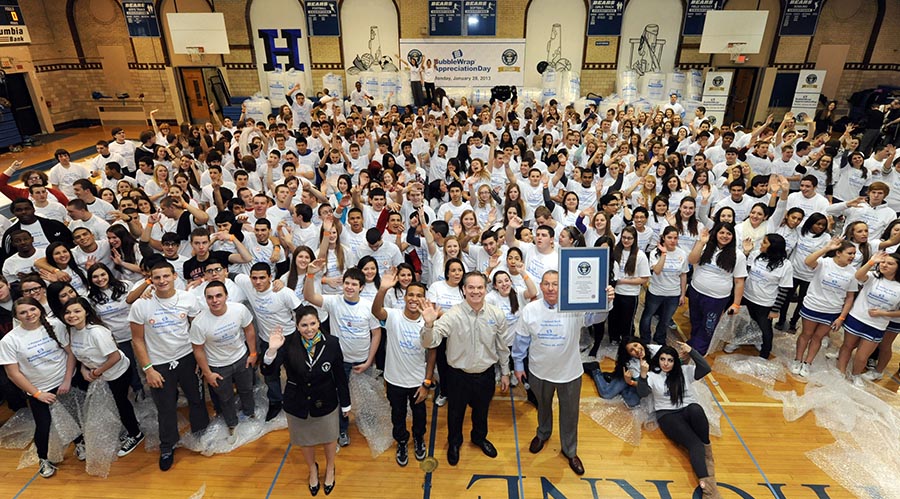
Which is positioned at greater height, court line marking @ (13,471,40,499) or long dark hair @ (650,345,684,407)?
long dark hair @ (650,345,684,407)

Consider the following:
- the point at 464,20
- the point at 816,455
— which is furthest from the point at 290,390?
the point at 464,20

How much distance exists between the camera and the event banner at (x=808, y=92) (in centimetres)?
1474

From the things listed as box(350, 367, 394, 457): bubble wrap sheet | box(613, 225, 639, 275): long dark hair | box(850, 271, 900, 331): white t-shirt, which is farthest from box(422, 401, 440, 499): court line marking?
box(850, 271, 900, 331): white t-shirt

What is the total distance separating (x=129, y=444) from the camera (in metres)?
4.47

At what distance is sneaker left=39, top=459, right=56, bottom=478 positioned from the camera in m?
4.21

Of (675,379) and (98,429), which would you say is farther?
(675,379)

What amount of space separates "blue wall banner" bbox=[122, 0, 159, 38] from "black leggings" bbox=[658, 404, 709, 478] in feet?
57.3

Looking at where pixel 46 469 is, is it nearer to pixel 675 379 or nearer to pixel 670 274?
pixel 675 379

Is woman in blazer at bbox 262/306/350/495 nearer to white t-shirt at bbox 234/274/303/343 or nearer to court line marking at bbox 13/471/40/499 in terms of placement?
white t-shirt at bbox 234/274/303/343

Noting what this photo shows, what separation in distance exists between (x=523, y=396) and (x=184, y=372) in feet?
10.9

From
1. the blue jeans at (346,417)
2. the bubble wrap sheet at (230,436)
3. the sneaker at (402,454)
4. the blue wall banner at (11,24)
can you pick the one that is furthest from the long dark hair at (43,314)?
the blue wall banner at (11,24)

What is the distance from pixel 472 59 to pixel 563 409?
49.0 ft

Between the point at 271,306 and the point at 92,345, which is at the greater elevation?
the point at 271,306

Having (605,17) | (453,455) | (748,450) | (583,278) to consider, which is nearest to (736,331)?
(748,450)
